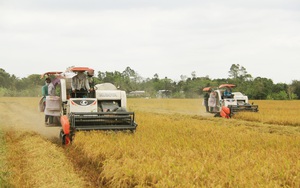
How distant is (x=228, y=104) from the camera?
70.5 ft

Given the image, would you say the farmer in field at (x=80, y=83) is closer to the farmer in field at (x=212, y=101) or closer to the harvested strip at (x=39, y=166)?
the harvested strip at (x=39, y=166)

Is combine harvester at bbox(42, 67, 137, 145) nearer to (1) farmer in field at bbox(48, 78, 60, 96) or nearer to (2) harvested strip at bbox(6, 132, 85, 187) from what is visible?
(1) farmer in field at bbox(48, 78, 60, 96)

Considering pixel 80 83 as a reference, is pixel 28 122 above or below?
below

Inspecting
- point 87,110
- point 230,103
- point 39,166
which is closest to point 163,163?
point 39,166

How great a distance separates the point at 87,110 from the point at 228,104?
12.2m

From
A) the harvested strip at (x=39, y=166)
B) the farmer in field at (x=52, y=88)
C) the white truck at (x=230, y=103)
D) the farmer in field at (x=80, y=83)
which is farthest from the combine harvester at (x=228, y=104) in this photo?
Result: the harvested strip at (x=39, y=166)

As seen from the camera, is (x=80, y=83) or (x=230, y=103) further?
(x=230, y=103)

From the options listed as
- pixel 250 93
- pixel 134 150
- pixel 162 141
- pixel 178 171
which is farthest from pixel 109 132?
pixel 250 93

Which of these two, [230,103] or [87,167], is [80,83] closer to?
[87,167]

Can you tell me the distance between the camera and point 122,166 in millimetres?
5988

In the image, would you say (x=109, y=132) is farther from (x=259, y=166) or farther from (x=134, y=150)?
(x=259, y=166)

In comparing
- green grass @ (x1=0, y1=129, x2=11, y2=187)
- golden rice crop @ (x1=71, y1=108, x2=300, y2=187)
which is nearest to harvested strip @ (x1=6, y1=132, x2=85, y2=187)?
green grass @ (x1=0, y1=129, x2=11, y2=187)

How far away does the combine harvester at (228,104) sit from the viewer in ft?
68.7

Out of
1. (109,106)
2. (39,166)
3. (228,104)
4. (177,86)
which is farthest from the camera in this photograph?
(177,86)
